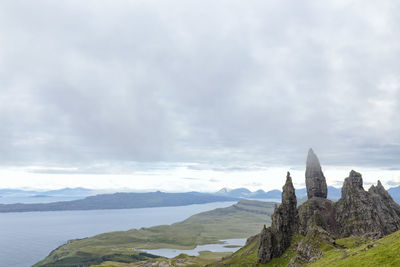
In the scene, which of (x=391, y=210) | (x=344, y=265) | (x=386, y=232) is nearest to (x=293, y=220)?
(x=386, y=232)

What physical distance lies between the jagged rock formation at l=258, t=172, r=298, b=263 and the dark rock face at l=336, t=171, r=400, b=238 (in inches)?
1843

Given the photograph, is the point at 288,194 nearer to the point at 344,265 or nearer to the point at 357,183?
the point at 357,183

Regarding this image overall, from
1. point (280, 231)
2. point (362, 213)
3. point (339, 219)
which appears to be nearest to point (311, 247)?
point (280, 231)

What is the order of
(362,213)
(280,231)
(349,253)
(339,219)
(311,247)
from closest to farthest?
1. (349,253)
2. (311,247)
3. (280,231)
4. (362,213)
5. (339,219)

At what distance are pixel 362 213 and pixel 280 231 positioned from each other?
72.5 metres

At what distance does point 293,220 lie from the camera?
523ft

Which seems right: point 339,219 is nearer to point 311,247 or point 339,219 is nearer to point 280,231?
point 280,231

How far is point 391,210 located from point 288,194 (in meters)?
89.0

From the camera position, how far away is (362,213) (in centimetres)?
18088

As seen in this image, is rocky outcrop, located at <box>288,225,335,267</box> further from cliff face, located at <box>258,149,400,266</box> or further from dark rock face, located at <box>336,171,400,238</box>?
dark rock face, located at <box>336,171,400,238</box>

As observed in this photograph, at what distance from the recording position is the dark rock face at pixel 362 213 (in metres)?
173

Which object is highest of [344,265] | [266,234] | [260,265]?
[344,265]

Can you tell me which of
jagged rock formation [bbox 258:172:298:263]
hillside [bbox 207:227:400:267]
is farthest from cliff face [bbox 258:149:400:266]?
hillside [bbox 207:227:400:267]

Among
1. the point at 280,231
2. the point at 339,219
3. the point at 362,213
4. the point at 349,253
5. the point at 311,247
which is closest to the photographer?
the point at 349,253
